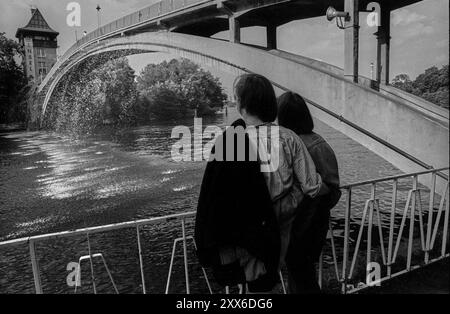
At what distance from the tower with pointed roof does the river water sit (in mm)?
14527

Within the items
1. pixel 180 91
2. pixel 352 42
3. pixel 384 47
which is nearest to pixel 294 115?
pixel 352 42

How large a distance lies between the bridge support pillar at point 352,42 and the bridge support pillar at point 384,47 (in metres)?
3.65

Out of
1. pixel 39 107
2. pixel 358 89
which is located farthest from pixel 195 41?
pixel 39 107

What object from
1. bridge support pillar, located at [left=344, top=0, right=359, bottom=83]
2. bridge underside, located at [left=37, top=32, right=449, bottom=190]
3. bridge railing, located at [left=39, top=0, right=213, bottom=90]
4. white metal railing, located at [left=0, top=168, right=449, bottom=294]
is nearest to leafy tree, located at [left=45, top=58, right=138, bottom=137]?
bridge railing, located at [left=39, top=0, right=213, bottom=90]

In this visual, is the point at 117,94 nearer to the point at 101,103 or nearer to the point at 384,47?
the point at 101,103

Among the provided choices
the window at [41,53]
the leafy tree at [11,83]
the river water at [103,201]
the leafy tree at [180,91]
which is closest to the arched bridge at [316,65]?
the river water at [103,201]

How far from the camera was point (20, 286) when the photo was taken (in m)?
6.43

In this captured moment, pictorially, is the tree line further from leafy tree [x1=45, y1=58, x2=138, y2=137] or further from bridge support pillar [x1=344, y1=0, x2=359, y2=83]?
bridge support pillar [x1=344, y1=0, x2=359, y2=83]

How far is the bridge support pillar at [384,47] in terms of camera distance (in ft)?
35.7

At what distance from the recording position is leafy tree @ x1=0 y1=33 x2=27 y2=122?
3366cm

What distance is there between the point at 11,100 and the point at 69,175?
24.7 meters

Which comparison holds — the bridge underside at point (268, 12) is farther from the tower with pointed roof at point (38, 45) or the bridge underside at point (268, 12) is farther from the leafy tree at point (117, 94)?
the leafy tree at point (117, 94)

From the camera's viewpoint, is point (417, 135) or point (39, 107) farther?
point (39, 107)

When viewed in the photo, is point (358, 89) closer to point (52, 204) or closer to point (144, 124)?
point (52, 204)
